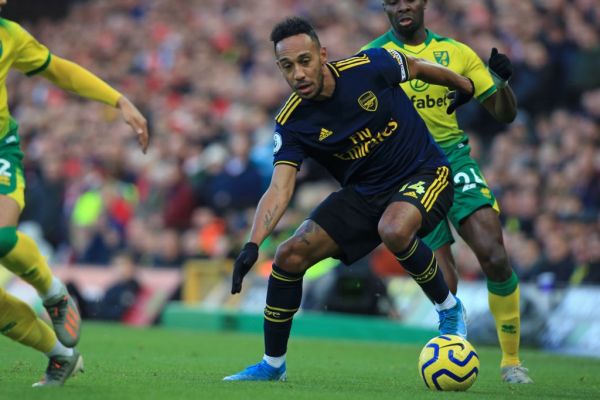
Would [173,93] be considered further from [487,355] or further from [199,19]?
[487,355]

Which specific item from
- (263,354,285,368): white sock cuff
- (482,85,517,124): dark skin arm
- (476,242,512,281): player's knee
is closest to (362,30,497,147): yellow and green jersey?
(482,85,517,124): dark skin arm

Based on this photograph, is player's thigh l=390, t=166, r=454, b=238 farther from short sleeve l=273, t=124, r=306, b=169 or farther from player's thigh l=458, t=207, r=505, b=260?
player's thigh l=458, t=207, r=505, b=260

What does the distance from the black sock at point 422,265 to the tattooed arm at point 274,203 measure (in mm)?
857

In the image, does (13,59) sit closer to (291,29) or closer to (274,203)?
(291,29)

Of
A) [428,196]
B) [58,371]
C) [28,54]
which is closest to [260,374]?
[58,371]

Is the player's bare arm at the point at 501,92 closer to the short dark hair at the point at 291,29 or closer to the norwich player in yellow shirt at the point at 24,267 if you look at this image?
the short dark hair at the point at 291,29

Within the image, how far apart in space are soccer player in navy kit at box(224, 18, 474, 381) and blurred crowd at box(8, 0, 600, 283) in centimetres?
632

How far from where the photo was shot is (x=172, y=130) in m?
20.8

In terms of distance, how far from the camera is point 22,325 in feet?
23.6

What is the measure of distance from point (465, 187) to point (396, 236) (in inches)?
64.9

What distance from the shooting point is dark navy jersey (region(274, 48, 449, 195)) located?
8055 millimetres

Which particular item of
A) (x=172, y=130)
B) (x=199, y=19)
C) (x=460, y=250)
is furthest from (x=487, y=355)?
(x=199, y=19)

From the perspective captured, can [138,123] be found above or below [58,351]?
above

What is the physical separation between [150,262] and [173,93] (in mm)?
4578
